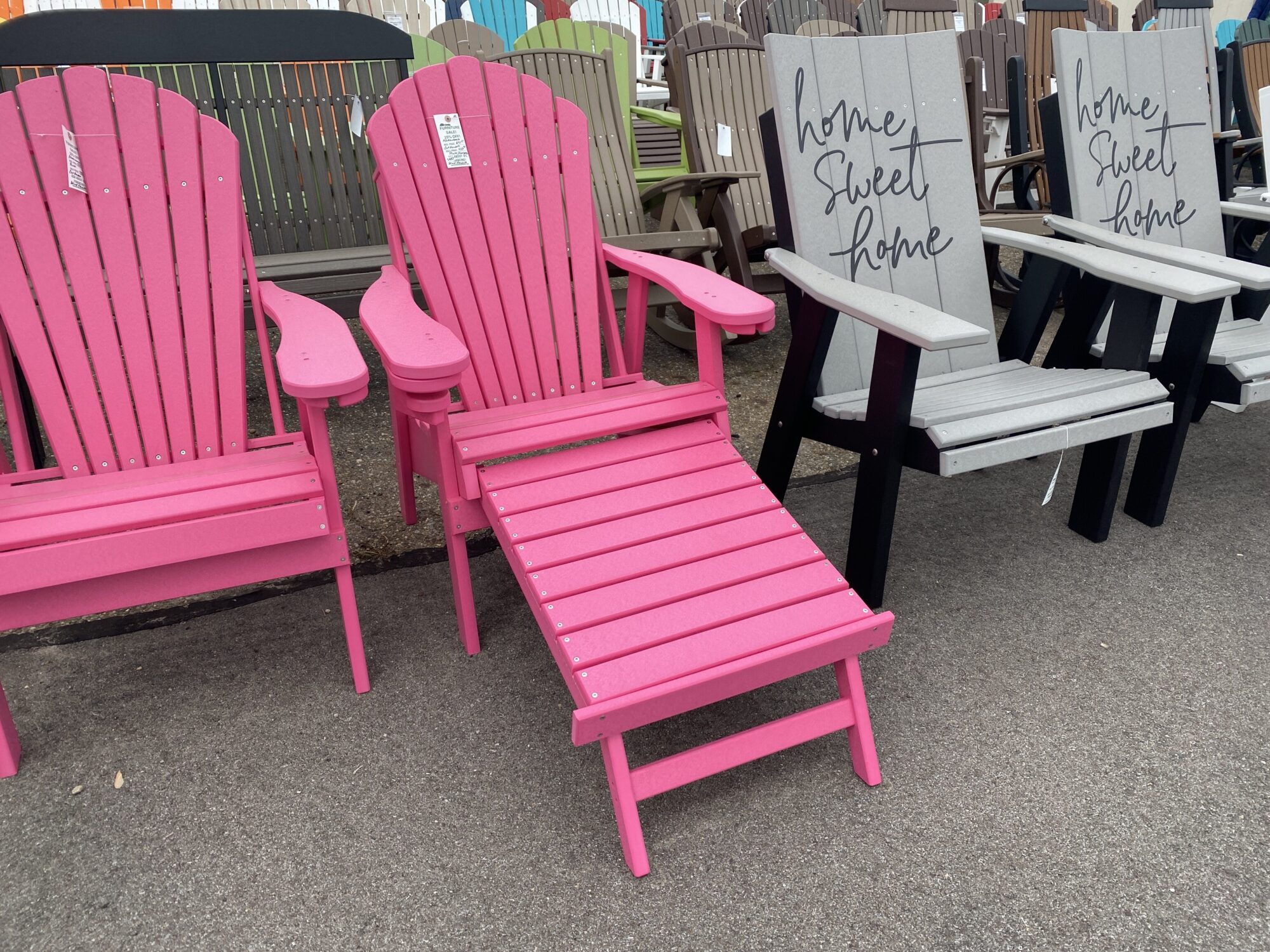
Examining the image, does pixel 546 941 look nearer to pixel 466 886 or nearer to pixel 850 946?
pixel 466 886

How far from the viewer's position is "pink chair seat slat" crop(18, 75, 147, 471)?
5.52 feet

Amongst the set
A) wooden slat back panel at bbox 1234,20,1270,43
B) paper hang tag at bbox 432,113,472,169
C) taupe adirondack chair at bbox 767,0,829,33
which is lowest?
paper hang tag at bbox 432,113,472,169

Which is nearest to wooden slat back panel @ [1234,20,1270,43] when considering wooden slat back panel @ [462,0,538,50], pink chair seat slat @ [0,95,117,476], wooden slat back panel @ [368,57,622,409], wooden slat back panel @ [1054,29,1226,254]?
wooden slat back panel @ [462,0,538,50]

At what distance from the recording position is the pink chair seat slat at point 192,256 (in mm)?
1784

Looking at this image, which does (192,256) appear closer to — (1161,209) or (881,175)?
(881,175)

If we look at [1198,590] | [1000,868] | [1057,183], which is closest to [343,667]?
[1000,868]

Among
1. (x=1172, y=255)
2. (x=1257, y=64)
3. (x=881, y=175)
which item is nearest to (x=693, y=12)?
(x=1257, y=64)

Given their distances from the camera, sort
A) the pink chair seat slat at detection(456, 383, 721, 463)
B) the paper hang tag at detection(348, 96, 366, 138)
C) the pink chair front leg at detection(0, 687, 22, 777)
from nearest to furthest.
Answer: the pink chair front leg at detection(0, 687, 22, 777), the pink chair seat slat at detection(456, 383, 721, 463), the paper hang tag at detection(348, 96, 366, 138)

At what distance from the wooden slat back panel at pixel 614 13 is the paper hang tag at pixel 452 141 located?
651cm

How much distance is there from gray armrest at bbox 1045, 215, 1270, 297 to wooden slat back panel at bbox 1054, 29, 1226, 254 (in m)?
0.10

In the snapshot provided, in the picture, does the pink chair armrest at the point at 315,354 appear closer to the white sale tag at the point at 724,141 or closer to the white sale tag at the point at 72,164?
the white sale tag at the point at 72,164

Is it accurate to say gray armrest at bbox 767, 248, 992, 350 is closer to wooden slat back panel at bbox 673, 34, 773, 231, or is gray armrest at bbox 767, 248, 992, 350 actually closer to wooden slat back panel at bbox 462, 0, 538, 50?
wooden slat back panel at bbox 673, 34, 773, 231

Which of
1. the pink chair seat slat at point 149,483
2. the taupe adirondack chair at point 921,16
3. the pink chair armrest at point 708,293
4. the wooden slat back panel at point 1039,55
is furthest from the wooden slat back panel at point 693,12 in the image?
the pink chair seat slat at point 149,483

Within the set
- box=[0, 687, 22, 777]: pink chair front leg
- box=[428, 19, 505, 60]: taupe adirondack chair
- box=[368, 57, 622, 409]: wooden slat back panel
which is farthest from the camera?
box=[428, 19, 505, 60]: taupe adirondack chair
